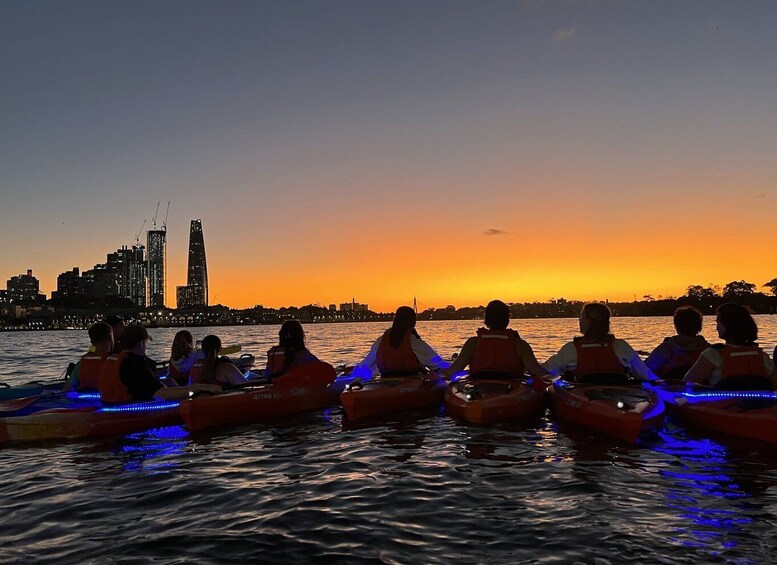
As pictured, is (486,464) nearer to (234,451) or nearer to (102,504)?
(234,451)

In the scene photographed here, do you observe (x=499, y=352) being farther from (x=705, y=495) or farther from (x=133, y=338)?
(x=133, y=338)

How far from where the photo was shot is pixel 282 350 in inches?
500

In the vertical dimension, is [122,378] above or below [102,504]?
above

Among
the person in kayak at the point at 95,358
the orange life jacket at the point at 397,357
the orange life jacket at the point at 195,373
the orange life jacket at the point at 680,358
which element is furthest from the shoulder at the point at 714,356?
the person in kayak at the point at 95,358

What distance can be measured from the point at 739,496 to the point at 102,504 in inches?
282

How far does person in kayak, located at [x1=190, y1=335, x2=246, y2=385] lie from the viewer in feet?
39.3

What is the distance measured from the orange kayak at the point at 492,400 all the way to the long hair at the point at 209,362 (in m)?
4.78

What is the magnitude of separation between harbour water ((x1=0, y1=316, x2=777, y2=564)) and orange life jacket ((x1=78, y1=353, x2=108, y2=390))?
1.64 m

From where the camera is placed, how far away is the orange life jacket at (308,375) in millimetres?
12468

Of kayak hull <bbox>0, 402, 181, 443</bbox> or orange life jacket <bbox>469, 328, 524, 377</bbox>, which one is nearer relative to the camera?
kayak hull <bbox>0, 402, 181, 443</bbox>

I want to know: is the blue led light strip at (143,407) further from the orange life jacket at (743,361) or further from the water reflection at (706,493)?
the orange life jacket at (743,361)

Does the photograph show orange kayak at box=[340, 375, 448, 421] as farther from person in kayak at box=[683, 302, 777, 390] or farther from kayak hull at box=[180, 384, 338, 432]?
person in kayak at box=[683, 302, 777, 390]

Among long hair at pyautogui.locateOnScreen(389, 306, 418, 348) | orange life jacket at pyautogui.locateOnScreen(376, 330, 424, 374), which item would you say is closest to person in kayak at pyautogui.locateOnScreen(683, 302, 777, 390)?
long hair at pyautogui.locateOnScreen(389, 306, 418, 348)

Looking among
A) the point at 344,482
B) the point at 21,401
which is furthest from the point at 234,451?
the point at 21,401
